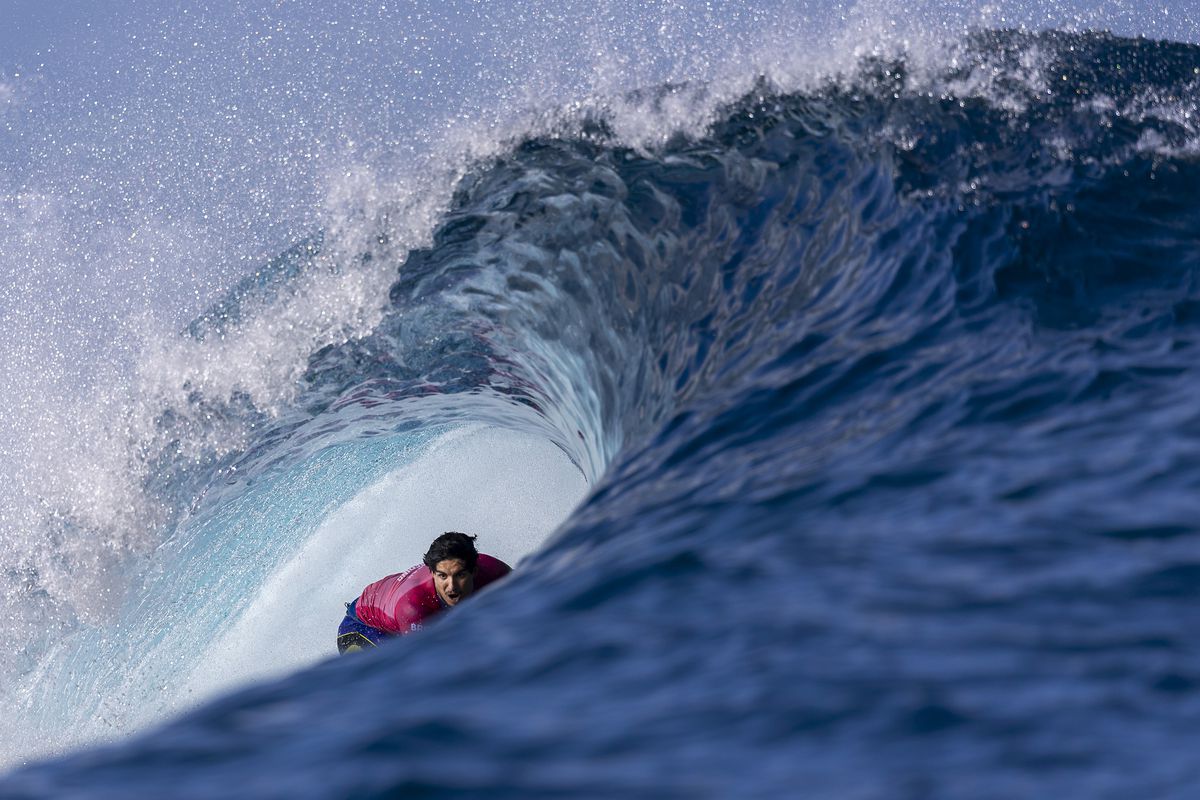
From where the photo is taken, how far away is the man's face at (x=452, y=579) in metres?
6.15

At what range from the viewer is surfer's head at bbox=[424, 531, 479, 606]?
6.15m

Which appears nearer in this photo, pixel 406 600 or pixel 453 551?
pixel 453 551

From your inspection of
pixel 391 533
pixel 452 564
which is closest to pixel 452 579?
pixel 452 564

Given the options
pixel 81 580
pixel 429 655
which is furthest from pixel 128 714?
pixel 429 655

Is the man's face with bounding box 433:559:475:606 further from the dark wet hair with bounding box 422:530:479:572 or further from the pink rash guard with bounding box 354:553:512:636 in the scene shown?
the pink rash guard with bounding box 354:553:512:636

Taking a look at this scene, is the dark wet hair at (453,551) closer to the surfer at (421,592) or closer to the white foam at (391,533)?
the surfer at (421,592)

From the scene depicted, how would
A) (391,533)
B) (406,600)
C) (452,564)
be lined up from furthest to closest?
(391,533) < (406,600) < (452,564)

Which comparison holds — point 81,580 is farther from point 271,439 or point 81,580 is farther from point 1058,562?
point 1058,562

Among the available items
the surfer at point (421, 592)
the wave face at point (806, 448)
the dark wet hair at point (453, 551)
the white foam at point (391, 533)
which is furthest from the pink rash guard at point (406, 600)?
the white foam at point (391, 533)

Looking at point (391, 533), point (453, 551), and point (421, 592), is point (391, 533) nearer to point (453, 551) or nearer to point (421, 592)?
point (421, 592)

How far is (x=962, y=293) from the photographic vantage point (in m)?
4.45

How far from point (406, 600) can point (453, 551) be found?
0.48 metres

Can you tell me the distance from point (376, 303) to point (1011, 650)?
549cm

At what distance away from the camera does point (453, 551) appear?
6156 mm
